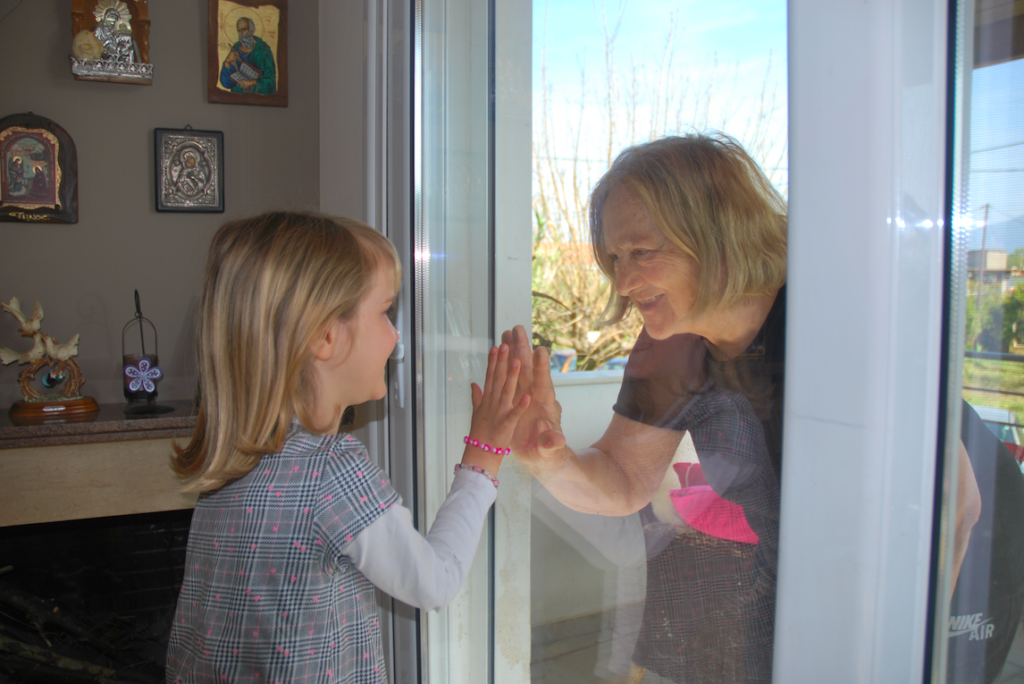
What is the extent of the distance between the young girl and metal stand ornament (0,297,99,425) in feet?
5.21

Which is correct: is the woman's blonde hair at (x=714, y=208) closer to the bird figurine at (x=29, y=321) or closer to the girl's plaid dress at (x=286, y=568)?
the girl's plaid dress at (x=286, y=568)

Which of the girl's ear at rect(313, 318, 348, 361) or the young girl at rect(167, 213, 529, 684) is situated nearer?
the young girl at rect(167, 213, 529, 684)

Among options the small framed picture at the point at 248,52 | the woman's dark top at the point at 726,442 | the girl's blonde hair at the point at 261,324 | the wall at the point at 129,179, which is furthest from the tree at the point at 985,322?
the small framed picture at the point at 248,52

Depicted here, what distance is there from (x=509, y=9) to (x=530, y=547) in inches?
30.1

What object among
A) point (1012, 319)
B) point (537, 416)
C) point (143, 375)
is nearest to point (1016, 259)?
point (1012, 319)

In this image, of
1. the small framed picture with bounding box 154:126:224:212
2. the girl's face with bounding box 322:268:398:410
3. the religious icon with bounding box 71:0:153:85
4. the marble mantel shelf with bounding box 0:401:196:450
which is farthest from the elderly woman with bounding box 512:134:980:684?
the religious icon with bounding box 71:0:153:85

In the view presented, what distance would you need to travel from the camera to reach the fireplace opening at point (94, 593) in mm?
2008

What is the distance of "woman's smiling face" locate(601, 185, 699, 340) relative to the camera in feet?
1.79

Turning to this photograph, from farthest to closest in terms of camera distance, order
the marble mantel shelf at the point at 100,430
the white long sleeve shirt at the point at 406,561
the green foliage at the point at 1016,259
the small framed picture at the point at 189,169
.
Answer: the small framed picture at the point at 189,169, the marble mantel shelf at the point at 100,430, the white long sleeve shirt at the point at 406,561, the green foliage at the point at 1016,259

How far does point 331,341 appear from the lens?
0.87 m

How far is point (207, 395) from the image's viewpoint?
0.88 m

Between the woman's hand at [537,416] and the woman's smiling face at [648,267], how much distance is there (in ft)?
0.78

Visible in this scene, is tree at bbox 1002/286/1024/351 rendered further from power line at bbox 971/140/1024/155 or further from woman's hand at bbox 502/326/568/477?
woman's hand at bbox 502/326/568/477

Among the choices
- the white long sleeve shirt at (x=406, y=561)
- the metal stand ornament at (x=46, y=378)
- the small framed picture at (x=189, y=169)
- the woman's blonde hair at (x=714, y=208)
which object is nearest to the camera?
the woman's blonde hair at (x=714, y=208)
